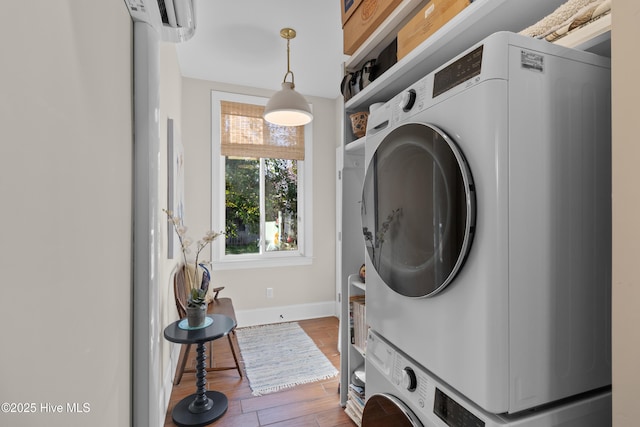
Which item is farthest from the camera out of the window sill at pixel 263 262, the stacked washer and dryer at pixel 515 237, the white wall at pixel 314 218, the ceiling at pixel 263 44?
the window sill at pixel 263 262

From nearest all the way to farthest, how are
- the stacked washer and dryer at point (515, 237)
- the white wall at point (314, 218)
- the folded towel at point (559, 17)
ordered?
1. the stacked washer and dryer at point (515, 237)
2. the folded towel at point (559, 17)
3. the white wall at point (314, 218)

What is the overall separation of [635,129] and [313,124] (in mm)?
3512

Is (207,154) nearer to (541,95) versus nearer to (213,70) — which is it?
(213,70)

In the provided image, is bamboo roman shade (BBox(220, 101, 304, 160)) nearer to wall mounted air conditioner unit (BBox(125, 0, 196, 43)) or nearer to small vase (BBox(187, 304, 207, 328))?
small vase (BBox(187, 304, 207, 328))

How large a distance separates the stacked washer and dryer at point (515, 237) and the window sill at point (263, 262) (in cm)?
286

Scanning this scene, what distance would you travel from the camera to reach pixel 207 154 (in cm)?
351

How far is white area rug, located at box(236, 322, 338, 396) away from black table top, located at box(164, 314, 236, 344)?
23.8 inches

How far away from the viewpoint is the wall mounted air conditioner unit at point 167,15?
0.73 metres

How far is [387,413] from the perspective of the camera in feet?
3.80

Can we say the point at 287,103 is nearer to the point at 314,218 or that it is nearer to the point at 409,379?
the point at 314,218

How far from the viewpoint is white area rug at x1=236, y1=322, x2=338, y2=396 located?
96.3 inches

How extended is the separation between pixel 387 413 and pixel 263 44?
2759 millimetres

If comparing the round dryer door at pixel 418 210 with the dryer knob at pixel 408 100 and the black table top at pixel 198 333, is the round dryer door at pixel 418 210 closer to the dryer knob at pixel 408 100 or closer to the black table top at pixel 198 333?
the dryer knob at pixel 408 100
